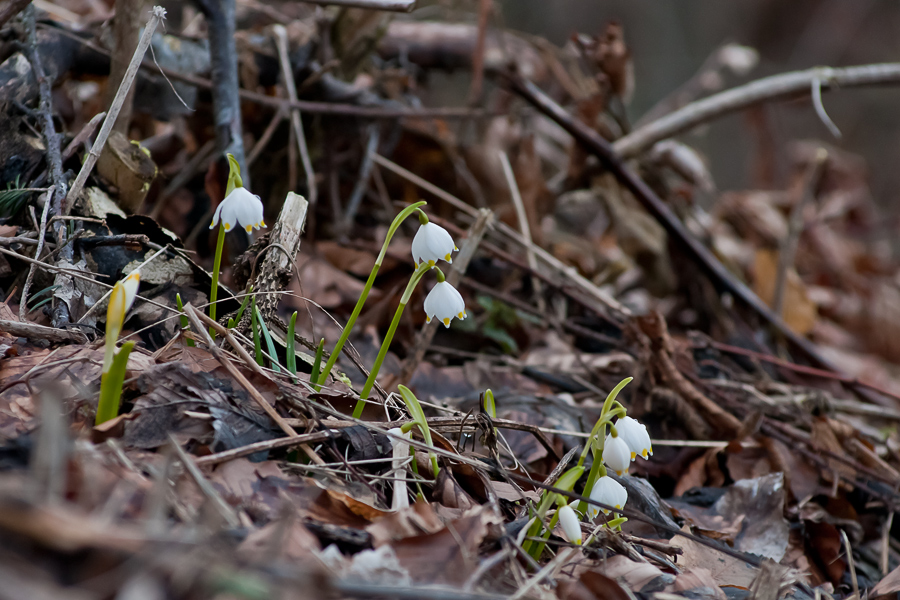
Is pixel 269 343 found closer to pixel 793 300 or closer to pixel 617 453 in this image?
pixel 617 453

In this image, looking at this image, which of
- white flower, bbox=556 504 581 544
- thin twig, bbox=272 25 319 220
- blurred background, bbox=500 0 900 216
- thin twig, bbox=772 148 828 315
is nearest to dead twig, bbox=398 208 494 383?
thin twig, bbox=272 25 319 220

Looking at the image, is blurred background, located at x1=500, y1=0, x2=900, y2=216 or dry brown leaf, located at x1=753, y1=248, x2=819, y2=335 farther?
blurred background, located at x1=500, y1=0, x2=900, y2=216

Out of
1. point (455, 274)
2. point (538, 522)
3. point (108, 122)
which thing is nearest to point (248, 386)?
point (538, 522)

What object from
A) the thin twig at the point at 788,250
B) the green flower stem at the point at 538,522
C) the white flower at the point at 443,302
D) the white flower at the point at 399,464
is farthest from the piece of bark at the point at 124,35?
the thin twig at the point at 788,250

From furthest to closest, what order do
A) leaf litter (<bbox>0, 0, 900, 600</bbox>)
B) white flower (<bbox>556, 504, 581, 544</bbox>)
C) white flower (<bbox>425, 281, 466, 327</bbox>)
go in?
white flower (<bbox>425, 281, 466, 327</bbox>) < white flower (<bbox>556, 504, 581, 544</bbox>) < leaf litter (<bbox>0, 0, 900, 600</bbox>)

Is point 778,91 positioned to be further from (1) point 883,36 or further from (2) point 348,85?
(1) point 883,36

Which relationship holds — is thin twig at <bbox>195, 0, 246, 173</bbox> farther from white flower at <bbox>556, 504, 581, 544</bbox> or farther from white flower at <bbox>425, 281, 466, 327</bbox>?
white flower at <bbox>556, 504, 581, 544</bbox>

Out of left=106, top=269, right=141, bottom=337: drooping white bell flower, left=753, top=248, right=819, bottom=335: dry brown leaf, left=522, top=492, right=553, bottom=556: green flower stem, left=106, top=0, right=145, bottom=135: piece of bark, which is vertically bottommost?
left=753, top=248, right=819, bottom=335: dry brown leaf
